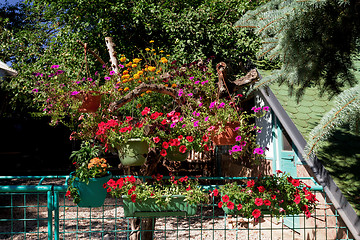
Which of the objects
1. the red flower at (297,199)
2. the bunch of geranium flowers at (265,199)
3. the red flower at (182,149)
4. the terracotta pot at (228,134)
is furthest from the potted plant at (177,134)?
the red flower at (297,199)

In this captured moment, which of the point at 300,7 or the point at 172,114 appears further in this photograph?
the point at 172,114

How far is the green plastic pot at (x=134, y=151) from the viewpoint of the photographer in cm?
252

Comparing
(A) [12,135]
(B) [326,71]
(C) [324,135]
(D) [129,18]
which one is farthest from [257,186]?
(A) [12,135]

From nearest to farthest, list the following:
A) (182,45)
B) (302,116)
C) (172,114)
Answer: (172,114), (302,116), (182,45)

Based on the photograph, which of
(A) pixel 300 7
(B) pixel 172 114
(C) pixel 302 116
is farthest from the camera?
(C) pixel 302 116

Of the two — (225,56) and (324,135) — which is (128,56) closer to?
(225,56)

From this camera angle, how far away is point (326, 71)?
267 centimetres

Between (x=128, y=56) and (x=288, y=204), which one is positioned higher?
(x=128, y=56)

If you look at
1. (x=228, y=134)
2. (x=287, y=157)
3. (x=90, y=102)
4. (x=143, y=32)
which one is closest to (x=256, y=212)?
(x=228, y=134)

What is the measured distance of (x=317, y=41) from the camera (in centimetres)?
227

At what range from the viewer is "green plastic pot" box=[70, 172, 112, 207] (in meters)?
2.33

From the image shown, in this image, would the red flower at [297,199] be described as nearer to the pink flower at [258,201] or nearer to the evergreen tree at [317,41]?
the pink flower at [258,201]

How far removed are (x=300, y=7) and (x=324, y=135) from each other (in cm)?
87

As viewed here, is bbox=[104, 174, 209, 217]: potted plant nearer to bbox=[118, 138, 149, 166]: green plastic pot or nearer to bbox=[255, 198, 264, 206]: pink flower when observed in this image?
bbox=[118, 138, 149, 166]: green plastic pot
